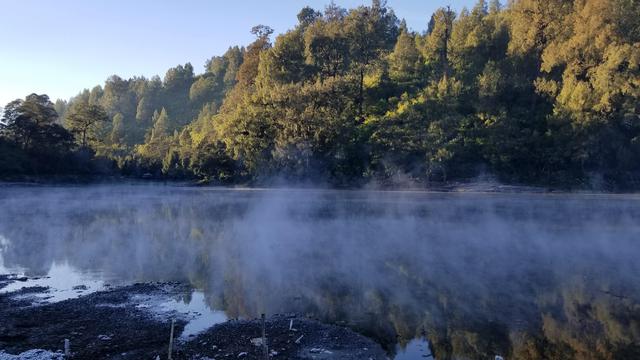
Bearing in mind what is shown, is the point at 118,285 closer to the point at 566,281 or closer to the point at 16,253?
the point at 16,253

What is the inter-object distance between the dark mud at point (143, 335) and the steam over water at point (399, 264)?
1.43 m

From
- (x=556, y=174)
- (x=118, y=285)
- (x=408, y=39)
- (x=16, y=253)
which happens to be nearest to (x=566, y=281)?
(x=118, y=285)

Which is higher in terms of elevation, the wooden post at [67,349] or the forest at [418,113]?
the forest at [418,113]

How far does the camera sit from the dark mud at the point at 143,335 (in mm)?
11016

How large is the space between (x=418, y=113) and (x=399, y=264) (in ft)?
164

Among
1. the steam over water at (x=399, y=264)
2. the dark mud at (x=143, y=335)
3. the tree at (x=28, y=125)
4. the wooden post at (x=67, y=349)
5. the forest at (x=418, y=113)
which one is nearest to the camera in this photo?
the wooden post at (x=67, y=349)

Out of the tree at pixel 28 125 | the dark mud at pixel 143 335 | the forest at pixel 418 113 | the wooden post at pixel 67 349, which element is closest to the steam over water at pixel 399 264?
the dark mud at pixel 143 335

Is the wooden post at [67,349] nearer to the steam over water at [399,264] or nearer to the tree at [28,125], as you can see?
the steam over water at [399,264]

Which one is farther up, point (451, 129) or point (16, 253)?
point (451, 129)

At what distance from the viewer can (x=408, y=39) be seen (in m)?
87.4

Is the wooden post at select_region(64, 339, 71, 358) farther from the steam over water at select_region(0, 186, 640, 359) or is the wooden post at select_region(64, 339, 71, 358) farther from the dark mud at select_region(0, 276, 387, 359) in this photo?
the steam over water at select_region(0, 186, 640, 359)

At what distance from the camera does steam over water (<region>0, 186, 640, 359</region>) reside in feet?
44.8

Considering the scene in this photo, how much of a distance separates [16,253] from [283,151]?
167 ft

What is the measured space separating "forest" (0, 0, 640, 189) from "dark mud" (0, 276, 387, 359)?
54.9 metres
